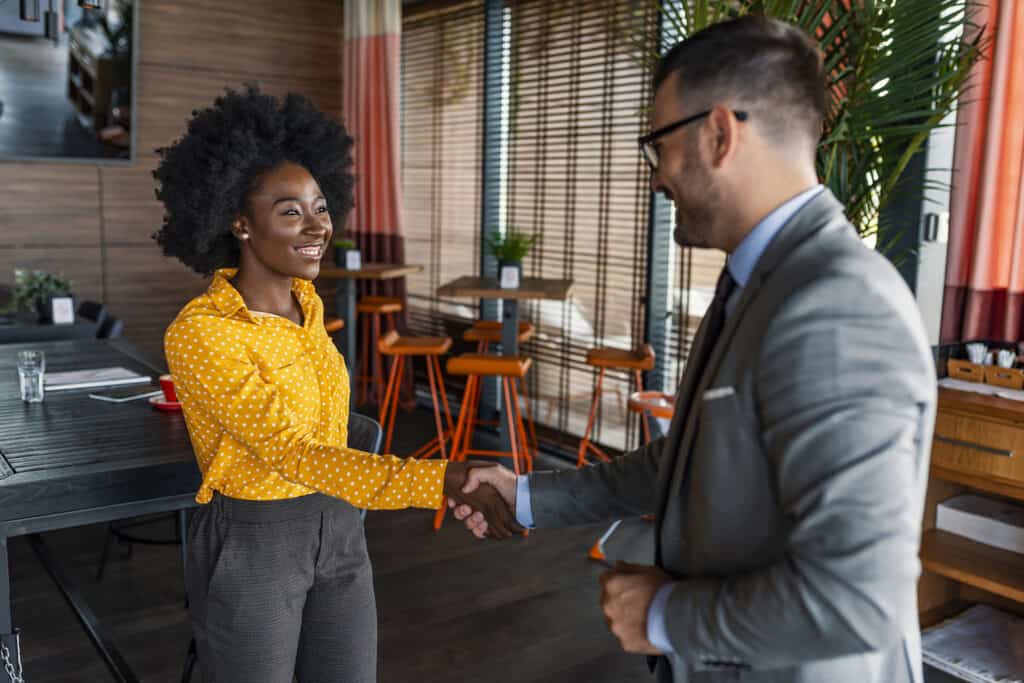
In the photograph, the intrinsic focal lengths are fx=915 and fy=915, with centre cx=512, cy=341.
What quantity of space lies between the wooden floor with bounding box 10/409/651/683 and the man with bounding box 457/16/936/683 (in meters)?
1.90

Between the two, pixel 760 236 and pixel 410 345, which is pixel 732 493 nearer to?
pixel 760 236

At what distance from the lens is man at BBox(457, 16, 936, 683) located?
0.89 metres

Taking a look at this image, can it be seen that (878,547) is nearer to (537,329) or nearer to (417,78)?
(537,329)

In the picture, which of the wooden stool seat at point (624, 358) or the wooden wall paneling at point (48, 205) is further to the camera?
the wooden wall paneling at point (48, 205)

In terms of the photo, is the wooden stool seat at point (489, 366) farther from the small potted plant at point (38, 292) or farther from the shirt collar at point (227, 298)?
the small potted plant at point (38, 292)

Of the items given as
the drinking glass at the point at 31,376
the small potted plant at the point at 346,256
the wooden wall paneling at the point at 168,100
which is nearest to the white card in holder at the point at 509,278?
the small potted plant at the point at 346,256

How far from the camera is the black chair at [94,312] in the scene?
16.4 ft

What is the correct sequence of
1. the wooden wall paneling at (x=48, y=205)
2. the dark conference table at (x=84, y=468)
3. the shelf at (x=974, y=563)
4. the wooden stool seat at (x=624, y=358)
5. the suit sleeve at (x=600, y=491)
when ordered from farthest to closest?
the wooden wall paneling at (x=48, y=205) < the wooden stool seat at (x=624, y=358) < the shelf at (x=974, y=563) < the dark conference table at (x=84, y=468) < the suit sleeve at (x=600, y=491)

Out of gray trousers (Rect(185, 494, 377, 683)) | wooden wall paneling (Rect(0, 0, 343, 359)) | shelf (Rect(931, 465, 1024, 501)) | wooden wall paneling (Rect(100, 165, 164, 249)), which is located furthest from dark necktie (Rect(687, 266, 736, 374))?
wooden wall paneling (Rect(100, 165, 164, 249))

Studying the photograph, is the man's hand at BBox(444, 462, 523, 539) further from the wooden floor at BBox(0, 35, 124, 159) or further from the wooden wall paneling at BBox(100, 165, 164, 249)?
the wooden floor at BBox(0, 35, 124, 159)

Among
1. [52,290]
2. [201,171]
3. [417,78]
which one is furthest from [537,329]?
[201,171]

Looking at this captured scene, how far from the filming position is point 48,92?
5.73 metres

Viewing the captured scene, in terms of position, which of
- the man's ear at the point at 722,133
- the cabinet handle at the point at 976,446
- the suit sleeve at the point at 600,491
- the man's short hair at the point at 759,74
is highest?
the man's short hair at the point at 759,74

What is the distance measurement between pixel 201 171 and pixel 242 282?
0.25 meters
